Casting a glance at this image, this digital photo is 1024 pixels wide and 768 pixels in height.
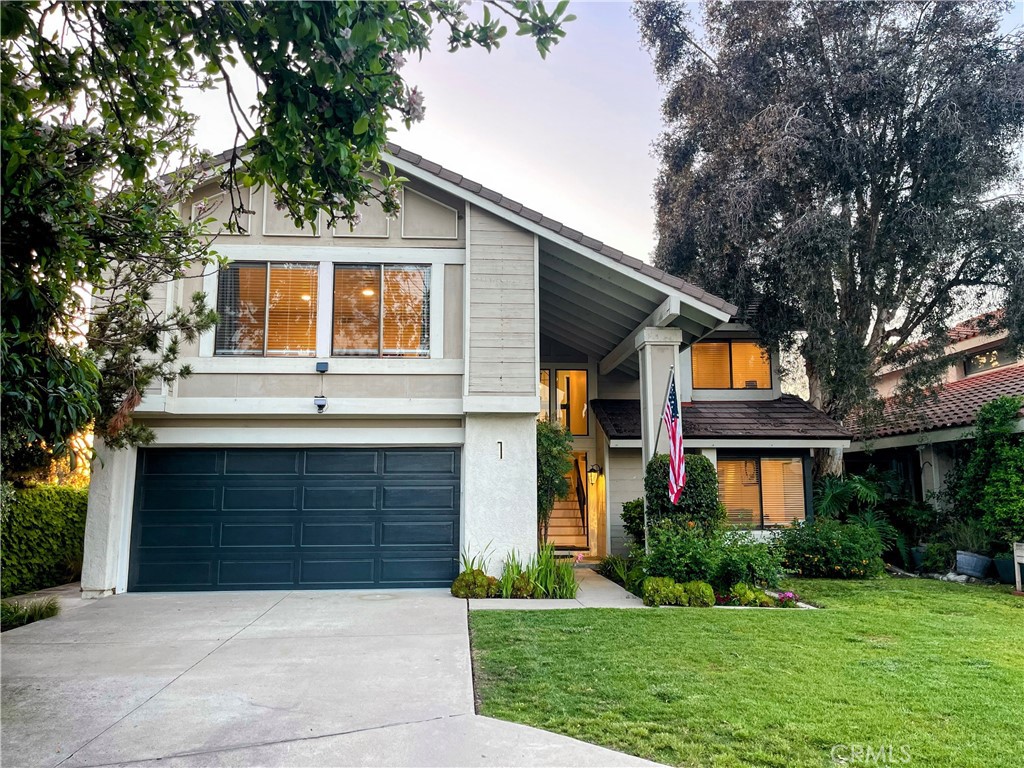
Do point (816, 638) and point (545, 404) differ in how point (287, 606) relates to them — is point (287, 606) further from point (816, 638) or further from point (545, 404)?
point (545, 404)

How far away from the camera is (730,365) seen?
1514 centimetres

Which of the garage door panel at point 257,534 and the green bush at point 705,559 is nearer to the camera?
the green bush at point 705,559

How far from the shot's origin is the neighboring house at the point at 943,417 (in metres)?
14.4

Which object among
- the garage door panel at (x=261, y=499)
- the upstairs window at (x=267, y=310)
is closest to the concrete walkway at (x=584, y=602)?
the garage door panel at (x=261, y=499)

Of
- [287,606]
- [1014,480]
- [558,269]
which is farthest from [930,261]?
[287,606]

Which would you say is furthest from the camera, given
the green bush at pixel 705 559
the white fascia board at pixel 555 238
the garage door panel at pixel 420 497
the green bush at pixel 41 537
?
the garage door panel at pixel 420 497

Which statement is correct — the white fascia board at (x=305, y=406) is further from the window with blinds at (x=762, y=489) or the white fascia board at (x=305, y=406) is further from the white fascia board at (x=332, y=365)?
the window with blinds at (x=762, y=489)

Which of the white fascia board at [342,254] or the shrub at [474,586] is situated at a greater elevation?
the white fascia board at [342,254]

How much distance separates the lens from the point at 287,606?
28.5 feet

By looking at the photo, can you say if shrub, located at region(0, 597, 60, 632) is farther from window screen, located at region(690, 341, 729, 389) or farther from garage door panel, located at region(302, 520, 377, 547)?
window screen, located at region(690, 341, 729, 389)

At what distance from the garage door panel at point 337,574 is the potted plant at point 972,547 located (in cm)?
1036

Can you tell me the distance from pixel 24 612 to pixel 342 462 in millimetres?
4236

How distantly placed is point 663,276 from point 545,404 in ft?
19.4

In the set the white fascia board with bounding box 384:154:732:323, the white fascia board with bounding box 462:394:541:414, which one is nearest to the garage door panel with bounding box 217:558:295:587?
the white fascia board with bounding box 462:394:541:414
